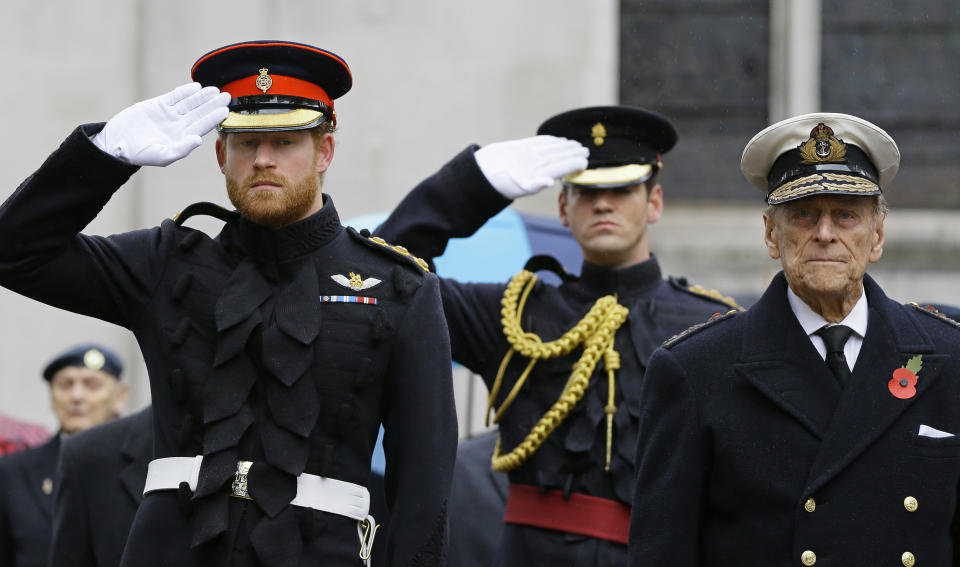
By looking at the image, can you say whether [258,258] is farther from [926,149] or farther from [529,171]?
[926,149]

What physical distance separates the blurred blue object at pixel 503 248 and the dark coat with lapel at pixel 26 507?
1794 mm

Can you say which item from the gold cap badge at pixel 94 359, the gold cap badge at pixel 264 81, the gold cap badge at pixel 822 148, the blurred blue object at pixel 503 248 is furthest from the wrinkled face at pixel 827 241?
the gold cap badge at pixel 94 359

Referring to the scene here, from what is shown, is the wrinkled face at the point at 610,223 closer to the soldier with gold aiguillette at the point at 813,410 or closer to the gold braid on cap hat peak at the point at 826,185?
the soldier with gold aiguillette at the point at 813,410

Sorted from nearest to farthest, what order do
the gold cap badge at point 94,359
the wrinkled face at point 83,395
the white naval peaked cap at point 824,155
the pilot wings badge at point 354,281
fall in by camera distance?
the white naval peaked cap at point 824,155, the pilot wings badge at point 354,281, the wrinkled face at point 83,395, the gold cap badge at point 94,359

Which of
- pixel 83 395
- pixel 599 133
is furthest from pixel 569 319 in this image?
pixel 83 395

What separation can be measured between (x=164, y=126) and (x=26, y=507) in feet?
14.5

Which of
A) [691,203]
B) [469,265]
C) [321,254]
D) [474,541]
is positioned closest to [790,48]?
[691,203]

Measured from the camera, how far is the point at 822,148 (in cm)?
406

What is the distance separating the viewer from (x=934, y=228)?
12070 mm

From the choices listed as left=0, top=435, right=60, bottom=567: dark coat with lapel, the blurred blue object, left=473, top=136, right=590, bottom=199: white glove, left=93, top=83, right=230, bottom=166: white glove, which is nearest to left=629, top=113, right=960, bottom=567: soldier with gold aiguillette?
left=93, top=83, right=230, bottom=166: white glove

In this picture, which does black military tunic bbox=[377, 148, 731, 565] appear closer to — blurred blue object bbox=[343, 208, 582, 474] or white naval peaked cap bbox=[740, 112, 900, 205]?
white naval peaked cap bbox=[740, 112, 900, 205]

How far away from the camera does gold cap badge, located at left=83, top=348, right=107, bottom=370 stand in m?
8.86

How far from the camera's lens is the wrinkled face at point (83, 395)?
866 cm

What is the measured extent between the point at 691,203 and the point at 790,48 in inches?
53.6
